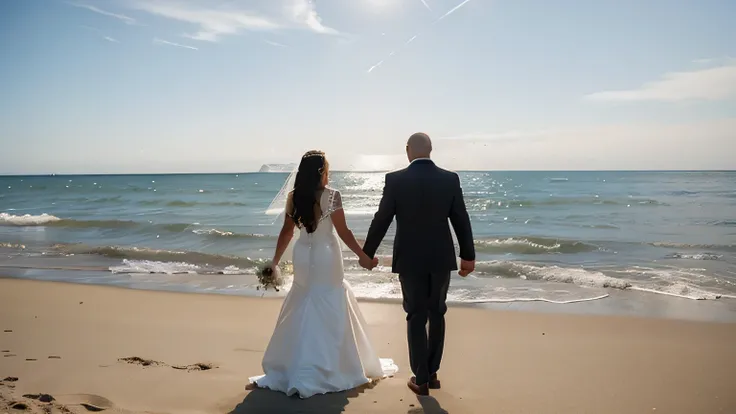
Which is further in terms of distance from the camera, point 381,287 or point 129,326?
point 381,287

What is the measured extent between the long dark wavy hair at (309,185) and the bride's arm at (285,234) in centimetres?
10

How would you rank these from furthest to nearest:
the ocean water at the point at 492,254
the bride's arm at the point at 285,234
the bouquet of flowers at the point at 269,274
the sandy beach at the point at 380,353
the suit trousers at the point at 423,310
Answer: the ocean water at the point at 492,254 → the bouquet of flowers at the point at 269,274 → the bride's arm at the point at 285,234 → the suit trousers at the point at 423,310 → the sandy beach at the point at 380,353

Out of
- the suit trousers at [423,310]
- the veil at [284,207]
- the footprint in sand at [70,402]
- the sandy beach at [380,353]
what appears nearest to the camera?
the footprint in sand at [70,402]

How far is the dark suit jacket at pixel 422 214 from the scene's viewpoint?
4.17 metres

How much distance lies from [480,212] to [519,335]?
21.0m

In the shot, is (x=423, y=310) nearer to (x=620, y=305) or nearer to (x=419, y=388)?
(x=419, y=388)

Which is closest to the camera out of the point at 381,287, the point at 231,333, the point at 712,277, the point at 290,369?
the point at 290,369

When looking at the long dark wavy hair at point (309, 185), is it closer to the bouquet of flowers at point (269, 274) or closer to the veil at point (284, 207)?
the veil at point (284, 207)

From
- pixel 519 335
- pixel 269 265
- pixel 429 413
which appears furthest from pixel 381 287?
pixel 429 413

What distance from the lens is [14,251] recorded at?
46.3ft

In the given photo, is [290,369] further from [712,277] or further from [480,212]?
[480,212]

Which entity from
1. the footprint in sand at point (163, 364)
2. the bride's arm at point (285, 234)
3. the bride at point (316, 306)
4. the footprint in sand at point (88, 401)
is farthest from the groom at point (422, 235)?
the footprint in sand at point (88, 401)

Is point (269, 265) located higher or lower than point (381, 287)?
higher

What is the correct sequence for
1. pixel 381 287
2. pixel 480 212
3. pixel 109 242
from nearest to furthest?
pixel 381 287 → pixel 109 242 → pixel 480 212
